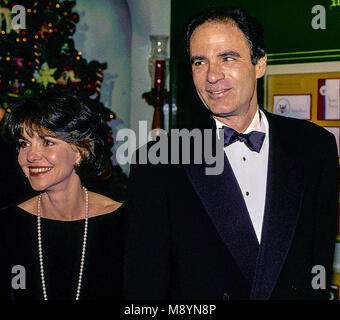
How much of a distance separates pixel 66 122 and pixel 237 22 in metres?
0.94

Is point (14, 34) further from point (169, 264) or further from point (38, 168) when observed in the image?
point (169, 264)

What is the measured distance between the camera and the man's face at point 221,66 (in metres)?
1.90

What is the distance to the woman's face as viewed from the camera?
2.27 m

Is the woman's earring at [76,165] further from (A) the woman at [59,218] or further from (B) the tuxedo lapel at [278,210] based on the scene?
(B) the tuxedo lapel at [278,210]

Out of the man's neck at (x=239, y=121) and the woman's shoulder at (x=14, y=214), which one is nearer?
the man's neck at (x=239, y=121)

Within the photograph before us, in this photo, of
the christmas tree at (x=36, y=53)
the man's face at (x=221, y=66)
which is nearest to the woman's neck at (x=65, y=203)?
the man's face at (x=221, y=66)

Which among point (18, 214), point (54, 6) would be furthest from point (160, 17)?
point (18, 214)

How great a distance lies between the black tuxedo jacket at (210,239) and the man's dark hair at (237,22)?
56 centimetres

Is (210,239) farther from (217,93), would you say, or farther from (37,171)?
(37,171)

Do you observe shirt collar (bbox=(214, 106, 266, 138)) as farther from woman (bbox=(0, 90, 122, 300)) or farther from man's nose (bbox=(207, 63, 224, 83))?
woman (bbox=(0, 90, 122, 300))

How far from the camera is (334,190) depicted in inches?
78.5

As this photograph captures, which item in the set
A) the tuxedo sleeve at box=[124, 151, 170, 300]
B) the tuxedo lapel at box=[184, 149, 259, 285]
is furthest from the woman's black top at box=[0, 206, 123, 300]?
the tuxedo lapel at box=[184, 149, 259, 285]

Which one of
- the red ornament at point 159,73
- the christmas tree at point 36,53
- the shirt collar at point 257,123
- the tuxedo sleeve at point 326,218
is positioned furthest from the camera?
the red ornament at point 159,73

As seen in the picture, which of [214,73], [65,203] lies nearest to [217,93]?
[214,73]
